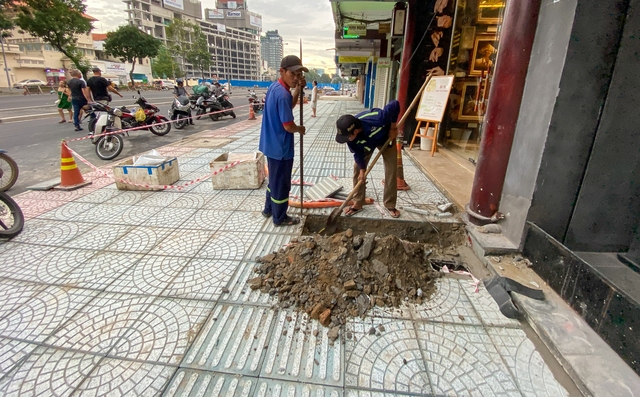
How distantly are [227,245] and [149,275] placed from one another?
29.5 inches

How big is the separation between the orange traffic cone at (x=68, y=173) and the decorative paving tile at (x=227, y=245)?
301 cm

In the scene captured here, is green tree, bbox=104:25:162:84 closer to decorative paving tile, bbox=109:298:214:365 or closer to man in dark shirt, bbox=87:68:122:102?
man in dark shirt, bbox=87:68:122:102

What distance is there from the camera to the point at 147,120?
917 centimetres

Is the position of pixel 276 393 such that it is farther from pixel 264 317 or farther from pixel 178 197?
pixel 178 197

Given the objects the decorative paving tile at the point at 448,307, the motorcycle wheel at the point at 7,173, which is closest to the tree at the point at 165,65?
the motorcycle wheel at the point at 7,173

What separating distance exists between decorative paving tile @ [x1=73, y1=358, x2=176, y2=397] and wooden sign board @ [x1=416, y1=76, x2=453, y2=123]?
19.7 feet

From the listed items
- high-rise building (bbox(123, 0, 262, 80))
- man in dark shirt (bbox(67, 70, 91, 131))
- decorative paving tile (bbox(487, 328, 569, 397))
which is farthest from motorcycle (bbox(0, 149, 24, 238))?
high-rise building (bbox(123, 0, 262, 80))

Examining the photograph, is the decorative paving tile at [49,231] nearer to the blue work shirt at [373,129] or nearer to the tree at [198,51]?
the blue work shirt at [373,129]

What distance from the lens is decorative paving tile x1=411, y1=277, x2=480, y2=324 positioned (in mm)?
2272

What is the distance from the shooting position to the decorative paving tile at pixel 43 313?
209 centimetres

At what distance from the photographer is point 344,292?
2.41 m

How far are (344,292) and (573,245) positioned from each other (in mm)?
1890

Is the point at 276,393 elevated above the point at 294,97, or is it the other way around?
the point at 294,97

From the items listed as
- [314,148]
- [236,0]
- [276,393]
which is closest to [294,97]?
[276,393]
